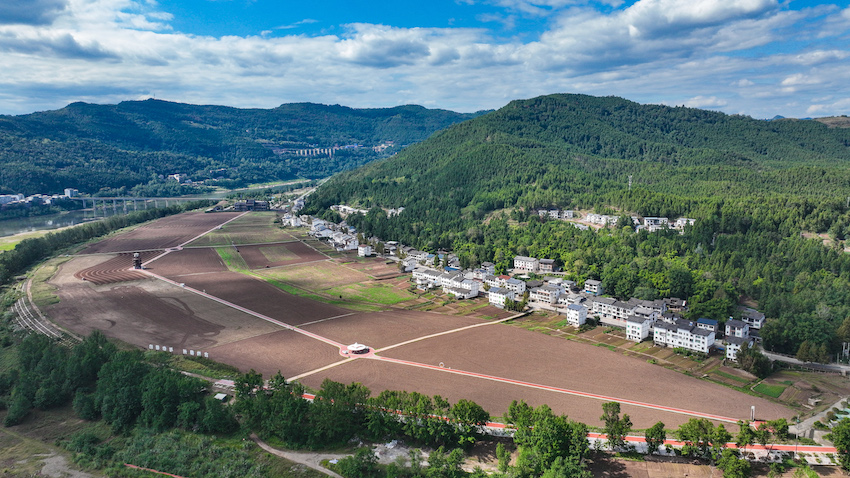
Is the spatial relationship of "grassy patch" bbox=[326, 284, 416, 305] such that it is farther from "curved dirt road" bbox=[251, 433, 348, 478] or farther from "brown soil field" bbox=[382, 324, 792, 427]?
"curved dirt road" bbox=[251, 433, 348, 478]

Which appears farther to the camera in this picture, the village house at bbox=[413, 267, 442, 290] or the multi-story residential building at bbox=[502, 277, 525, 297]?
the village house at bbox=[413, 267, 442, 290]

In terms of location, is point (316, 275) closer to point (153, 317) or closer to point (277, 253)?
point (277, 253)

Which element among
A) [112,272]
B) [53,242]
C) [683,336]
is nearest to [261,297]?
[112,272]

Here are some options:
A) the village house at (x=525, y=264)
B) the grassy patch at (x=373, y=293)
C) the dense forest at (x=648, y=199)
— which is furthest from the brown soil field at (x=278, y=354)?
the village house at (x=525, y=264)

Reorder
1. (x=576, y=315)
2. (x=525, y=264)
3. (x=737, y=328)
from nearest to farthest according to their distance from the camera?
1. (x=737, y=328)
2. (x=576, y=315)
3. (x=525, y=264)

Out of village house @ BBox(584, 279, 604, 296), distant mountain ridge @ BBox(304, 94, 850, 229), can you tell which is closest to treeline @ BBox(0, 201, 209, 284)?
distant mountain ridge @ BBox(304, 94, 850, 229)
